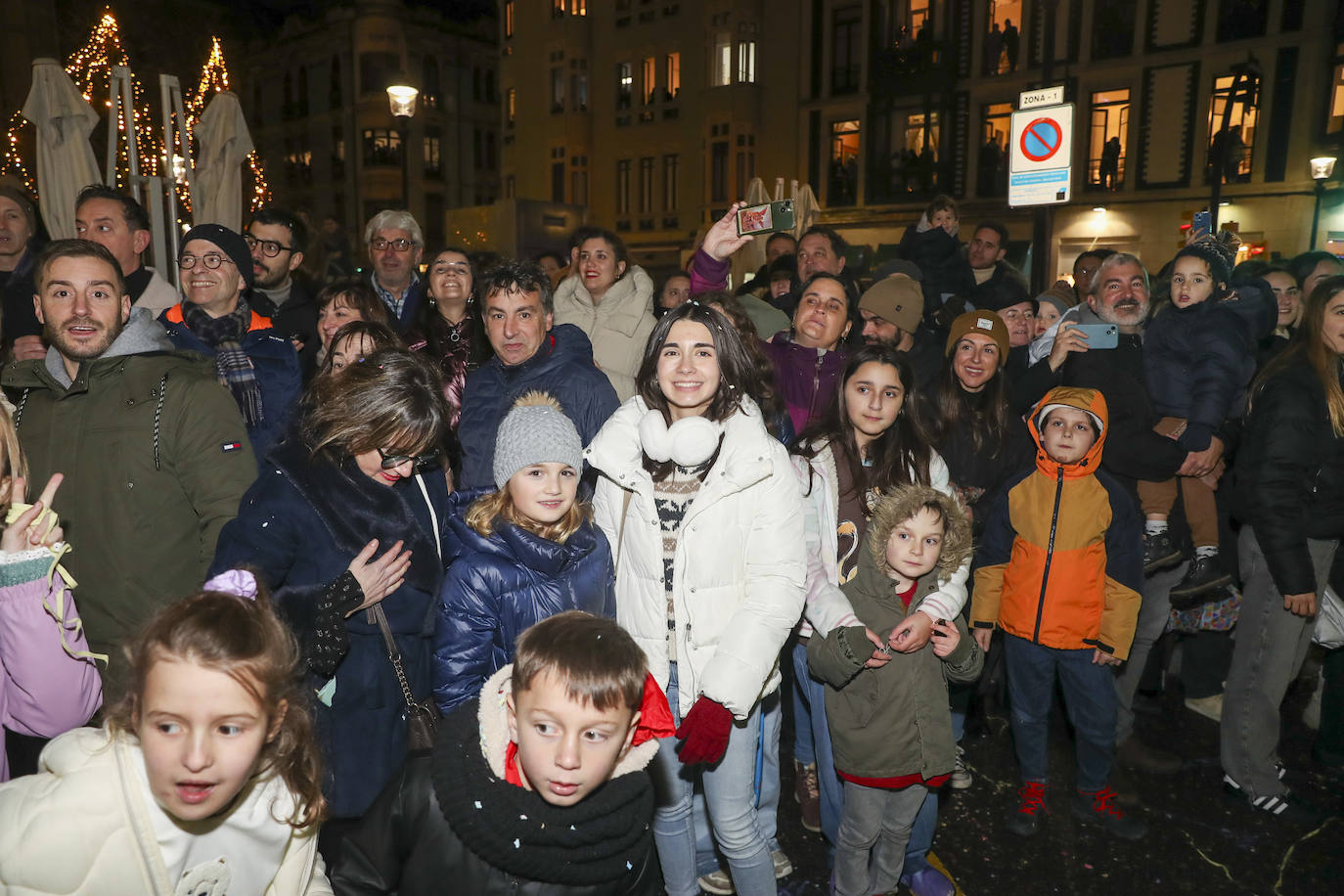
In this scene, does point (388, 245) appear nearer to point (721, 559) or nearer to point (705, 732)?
point (721, 559)

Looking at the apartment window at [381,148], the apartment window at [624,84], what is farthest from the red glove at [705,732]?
the apartment window at [381,148]

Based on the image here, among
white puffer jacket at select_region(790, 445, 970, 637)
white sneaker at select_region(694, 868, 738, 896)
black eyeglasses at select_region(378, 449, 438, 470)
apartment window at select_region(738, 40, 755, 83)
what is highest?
apartment window at select_region(738, 40, 755, 83)

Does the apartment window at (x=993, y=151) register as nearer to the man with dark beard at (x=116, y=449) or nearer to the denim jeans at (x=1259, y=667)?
the denim jeans at (x=1259, y=667)

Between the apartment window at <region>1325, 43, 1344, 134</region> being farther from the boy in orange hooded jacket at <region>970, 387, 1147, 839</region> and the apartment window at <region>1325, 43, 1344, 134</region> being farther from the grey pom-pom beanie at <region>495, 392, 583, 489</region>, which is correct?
the grey pom-pom beanie at <region>495, 392, 583, 489</region>

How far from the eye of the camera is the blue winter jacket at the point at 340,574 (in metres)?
2.47

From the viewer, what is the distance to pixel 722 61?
24812mm

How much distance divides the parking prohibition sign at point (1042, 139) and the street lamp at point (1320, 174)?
541 inches

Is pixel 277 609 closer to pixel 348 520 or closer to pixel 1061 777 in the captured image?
pixel 348 520

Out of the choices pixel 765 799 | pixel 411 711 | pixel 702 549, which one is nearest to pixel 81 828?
pixel 411 711

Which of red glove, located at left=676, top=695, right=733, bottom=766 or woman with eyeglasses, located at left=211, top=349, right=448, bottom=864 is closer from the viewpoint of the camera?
woman with eyeglasses, located at left=211, top=349, right=448, bottom=864

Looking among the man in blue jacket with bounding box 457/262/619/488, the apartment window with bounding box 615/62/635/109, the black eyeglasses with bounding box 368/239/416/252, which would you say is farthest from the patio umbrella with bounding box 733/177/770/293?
the apartment window with bounding box 615/62/635/109

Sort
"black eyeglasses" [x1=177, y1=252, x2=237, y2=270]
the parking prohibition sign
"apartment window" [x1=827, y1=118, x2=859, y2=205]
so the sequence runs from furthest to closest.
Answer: "apartment window" [x1=827, y1=118, x2=859, y2=205]
the parking prohibition sign
"black eyeglasses" [x1=177, y1=252, x2=237, y2=270]

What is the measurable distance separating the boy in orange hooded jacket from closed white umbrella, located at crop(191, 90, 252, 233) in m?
7.78

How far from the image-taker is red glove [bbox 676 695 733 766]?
2.58 meters
